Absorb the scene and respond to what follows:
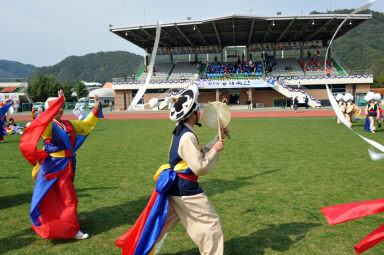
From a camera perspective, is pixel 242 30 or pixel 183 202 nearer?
pixel 183 202

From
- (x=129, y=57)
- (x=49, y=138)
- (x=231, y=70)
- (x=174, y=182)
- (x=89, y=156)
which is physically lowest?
(x=89, y=156)

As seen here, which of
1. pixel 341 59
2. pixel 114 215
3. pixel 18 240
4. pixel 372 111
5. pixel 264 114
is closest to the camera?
pixel 18 240

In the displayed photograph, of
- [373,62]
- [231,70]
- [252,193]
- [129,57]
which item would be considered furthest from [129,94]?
[129,57]

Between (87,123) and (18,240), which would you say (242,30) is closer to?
(87,123)

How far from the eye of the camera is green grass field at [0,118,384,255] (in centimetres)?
374

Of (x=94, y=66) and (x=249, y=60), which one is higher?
(x=94, y=66)

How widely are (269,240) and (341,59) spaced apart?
281ft

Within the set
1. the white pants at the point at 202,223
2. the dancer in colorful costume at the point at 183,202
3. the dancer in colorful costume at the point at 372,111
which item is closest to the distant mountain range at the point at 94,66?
the dancer in colorful costume at the point at 372,111

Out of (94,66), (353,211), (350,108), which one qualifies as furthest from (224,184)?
(94,66)

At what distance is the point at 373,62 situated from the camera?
76438 mm

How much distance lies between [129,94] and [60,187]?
38.5m

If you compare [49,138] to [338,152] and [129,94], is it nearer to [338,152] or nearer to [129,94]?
[338,152]

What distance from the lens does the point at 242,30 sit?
125 feet

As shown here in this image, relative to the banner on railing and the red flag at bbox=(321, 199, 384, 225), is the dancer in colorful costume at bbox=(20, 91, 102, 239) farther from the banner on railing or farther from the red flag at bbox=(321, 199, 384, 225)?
the banner on railing
